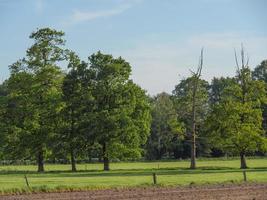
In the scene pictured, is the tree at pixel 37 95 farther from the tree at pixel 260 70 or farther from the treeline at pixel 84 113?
the tree at pixel 260 70

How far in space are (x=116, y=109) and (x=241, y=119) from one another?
589 inches

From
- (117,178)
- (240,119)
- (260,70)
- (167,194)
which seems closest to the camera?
(167,194)

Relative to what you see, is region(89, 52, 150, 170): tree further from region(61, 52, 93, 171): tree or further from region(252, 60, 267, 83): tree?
region(252, 60, 267, 83): tree

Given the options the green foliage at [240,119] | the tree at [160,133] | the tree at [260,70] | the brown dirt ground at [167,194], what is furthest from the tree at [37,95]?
the tree at [260,70]

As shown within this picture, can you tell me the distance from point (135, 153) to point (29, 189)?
32745 millimetres

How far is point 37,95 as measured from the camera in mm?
64250

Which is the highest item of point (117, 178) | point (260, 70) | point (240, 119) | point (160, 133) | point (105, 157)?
point (260, 70)

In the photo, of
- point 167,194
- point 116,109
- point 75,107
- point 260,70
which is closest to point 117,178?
point 167,194

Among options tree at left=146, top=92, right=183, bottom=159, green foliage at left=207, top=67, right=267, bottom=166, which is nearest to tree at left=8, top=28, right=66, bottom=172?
green foliage at left=207, top=67, right=267, bottom=166

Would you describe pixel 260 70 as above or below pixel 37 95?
above

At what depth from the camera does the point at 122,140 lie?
64125 mm

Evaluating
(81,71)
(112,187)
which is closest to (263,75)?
(81,71)

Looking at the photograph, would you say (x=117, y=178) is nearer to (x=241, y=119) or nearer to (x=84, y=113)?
(x=84, y=113)

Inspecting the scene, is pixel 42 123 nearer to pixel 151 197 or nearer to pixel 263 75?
pixel 151 197
